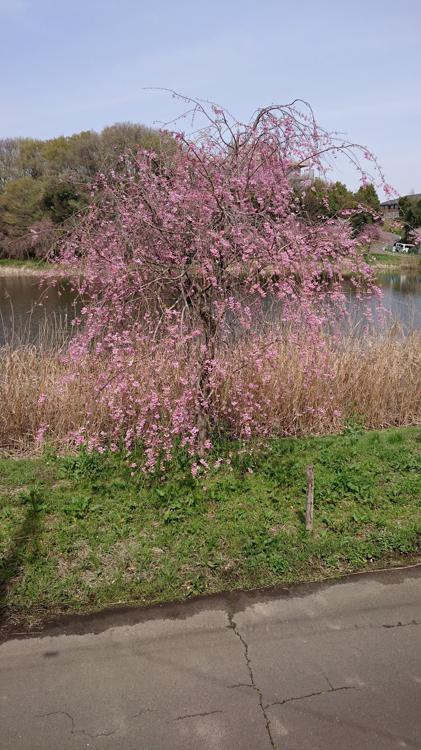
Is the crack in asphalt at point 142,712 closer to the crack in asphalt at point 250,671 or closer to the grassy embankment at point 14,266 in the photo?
the crack in asphalt at point 250,671

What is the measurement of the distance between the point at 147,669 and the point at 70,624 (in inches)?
24.1

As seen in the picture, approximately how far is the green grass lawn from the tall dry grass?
1.96 ft

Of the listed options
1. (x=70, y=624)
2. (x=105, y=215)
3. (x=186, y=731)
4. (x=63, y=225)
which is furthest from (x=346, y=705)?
(x=63, y=225)

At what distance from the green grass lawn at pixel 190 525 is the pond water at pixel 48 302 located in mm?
2330

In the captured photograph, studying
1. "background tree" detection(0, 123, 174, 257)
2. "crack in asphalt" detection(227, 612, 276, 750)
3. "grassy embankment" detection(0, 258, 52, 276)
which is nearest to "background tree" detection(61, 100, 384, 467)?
"crack in asphalt" detection(227, 612, 276, 750)

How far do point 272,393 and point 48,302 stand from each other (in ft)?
60.1

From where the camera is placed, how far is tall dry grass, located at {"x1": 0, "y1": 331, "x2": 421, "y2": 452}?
17.7 feet

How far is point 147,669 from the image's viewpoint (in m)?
2.70

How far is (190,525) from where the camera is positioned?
12.9 ft

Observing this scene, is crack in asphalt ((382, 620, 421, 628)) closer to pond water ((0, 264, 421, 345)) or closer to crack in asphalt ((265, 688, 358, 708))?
crack in asphalt ((265, 688, 358, 708))

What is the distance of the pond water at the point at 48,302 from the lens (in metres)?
10.7

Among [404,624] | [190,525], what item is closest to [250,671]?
[404,624]

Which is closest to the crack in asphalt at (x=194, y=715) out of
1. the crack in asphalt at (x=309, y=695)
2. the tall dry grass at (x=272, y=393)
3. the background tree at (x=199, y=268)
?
the crack in asphalt at (x=309, y=695)

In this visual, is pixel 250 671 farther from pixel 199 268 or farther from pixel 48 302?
pixel 48 302
